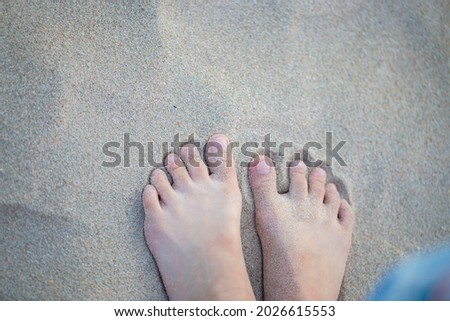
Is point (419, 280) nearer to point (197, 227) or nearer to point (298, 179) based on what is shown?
point (298, 179)

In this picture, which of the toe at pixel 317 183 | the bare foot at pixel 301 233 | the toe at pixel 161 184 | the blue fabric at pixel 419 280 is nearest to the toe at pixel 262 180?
the bare foot at pixel 301 233

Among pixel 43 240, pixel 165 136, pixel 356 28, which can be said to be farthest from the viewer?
pixel 356 28

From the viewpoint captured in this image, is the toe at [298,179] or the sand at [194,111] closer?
the sand at [194,111]

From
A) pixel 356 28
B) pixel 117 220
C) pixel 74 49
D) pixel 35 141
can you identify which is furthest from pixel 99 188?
pixel 356 28

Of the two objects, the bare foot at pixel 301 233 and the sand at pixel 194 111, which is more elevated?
the sand at pixel 194 111

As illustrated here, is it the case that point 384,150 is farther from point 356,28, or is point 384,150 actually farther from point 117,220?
point 117,220
